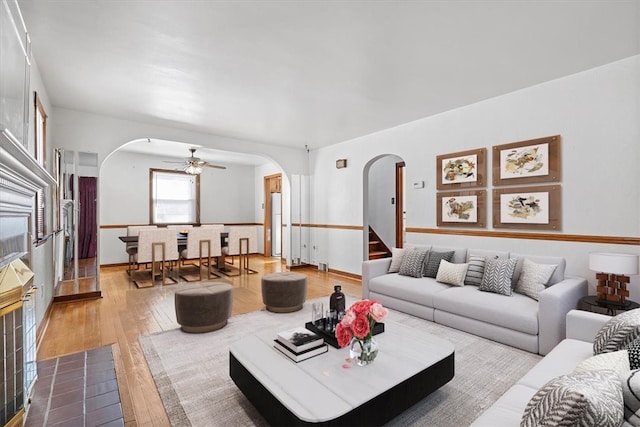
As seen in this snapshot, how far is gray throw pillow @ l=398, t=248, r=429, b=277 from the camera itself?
13.2 feet

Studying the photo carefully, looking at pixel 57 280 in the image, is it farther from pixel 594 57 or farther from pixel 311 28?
pixel 594 57

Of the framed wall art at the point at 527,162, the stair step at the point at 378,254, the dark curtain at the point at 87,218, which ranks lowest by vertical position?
the stair step at the point at 378,254

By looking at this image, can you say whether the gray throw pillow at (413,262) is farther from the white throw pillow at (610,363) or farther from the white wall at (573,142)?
the white throw pillow at (610,363)

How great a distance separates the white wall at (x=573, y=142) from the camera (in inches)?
114

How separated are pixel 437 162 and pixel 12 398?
4776 millimetres

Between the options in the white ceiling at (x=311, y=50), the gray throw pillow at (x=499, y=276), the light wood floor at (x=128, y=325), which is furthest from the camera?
the gray throw pillow at (x=499, y=276)

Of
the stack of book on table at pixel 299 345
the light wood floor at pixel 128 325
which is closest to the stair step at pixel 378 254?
the light wood floor at pixel 128 325

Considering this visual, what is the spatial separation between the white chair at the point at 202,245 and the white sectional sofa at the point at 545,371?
205 inches

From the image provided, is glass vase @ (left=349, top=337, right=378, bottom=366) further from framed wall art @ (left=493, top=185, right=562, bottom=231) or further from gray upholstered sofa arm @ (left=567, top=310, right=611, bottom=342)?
framed wall art @ (left=493, top=185, right=562, bottom=231)

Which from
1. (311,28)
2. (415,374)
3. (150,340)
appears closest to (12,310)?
(150,340)

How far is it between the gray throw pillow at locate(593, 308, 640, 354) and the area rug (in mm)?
805

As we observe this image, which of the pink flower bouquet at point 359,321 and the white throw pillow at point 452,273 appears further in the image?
the white throw pillow at point 452,273

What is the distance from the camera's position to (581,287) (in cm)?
295

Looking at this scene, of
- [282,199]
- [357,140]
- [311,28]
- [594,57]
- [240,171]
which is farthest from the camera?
[240,171]
